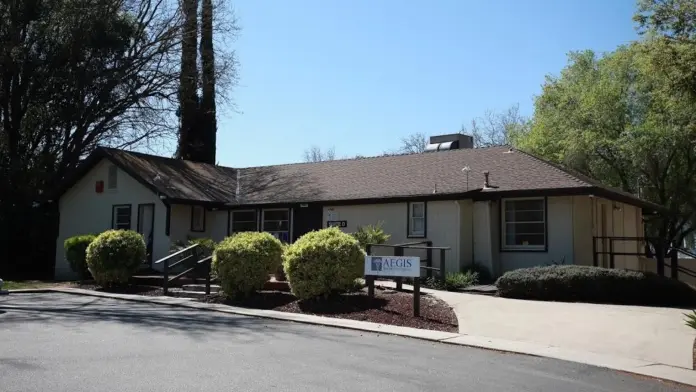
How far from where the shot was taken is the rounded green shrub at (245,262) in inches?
644

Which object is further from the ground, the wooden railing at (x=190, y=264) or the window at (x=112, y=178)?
the window at (x=112, y=178)

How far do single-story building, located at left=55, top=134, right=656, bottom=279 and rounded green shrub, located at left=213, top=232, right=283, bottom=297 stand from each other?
5.95 metres

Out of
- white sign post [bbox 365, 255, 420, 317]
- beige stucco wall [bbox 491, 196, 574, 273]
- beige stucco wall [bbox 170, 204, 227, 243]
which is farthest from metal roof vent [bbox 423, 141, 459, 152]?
white sign post [bbox 365, 255, 420, 317]

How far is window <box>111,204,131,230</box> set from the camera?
25.9 meters

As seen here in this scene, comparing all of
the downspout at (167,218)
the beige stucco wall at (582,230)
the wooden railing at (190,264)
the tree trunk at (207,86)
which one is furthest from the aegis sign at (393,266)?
the tree trunk at (207,86)

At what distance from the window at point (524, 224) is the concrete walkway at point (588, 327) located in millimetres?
4825

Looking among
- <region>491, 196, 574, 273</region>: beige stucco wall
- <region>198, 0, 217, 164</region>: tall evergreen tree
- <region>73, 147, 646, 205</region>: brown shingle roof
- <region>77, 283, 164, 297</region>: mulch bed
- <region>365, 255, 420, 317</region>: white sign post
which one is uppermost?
<region>198, 0, 217, 164</region>: tall evergreen tree

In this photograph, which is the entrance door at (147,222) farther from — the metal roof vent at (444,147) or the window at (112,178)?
the metal roof vent at (444,147)

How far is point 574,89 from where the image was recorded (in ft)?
113

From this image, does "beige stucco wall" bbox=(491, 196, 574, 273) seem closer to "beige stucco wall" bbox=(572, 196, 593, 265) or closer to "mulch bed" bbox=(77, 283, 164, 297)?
"beige stucco wall" bbox=(572, 196, 593, 265)

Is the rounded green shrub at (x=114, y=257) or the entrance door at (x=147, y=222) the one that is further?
the entrance door at (x=147, y=222)

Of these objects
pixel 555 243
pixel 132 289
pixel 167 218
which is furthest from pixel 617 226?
pixel 132 289

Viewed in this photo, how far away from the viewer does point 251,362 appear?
873 centimetres

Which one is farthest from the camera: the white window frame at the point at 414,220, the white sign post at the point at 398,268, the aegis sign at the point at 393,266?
the white window frame at the point at 414,220
